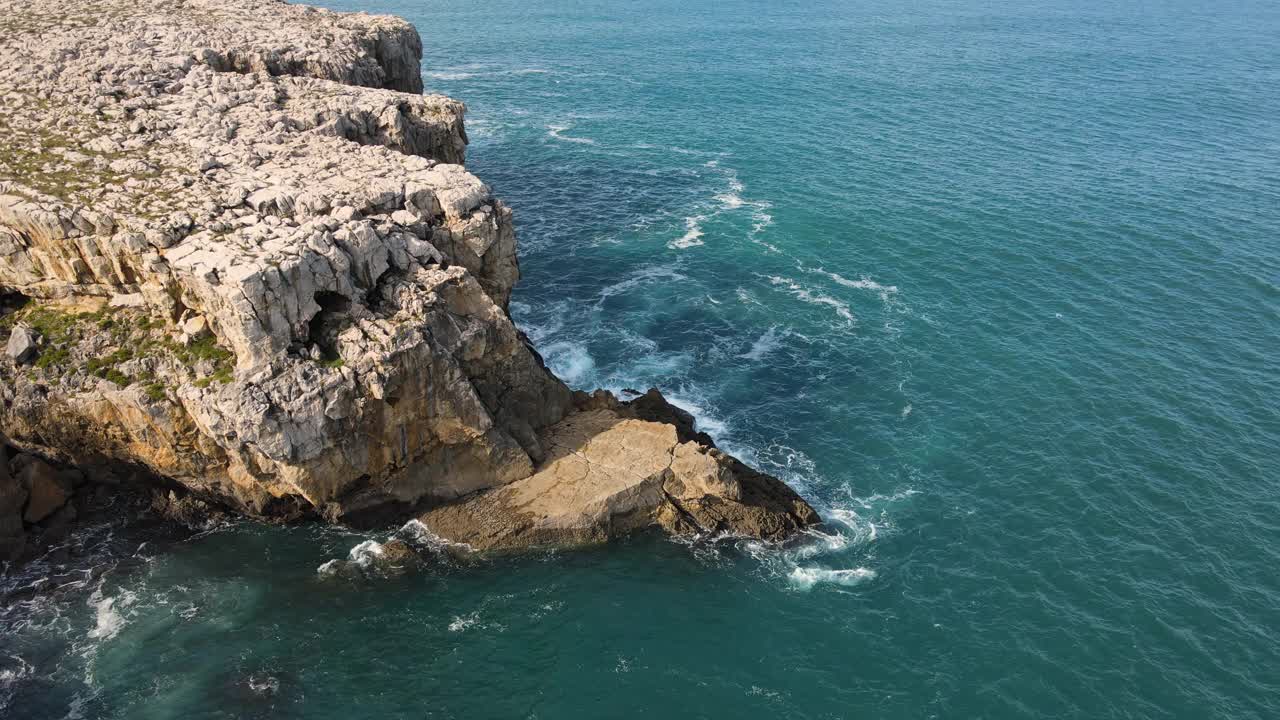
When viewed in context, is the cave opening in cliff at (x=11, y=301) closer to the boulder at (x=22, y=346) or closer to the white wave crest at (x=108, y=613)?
the boulder at (x=22, y=346)

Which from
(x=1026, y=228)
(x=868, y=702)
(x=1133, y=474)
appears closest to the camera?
(x=868, y=702)

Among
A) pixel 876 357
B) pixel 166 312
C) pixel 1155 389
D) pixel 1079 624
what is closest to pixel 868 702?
pixel 1079 624

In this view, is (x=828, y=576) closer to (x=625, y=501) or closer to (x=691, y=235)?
(x=625, y=501)

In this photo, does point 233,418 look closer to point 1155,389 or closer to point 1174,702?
point 1174,702

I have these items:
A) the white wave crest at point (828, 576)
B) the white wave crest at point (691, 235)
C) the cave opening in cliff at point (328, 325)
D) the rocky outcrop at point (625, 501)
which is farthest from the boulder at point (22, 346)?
the white wave crest at point (691, 235)

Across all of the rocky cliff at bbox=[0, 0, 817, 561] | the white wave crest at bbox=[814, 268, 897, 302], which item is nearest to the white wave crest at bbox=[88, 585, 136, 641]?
the rocky cliff at bbox=[0, 0, 817, 561]

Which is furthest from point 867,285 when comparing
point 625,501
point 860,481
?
point 625,501
